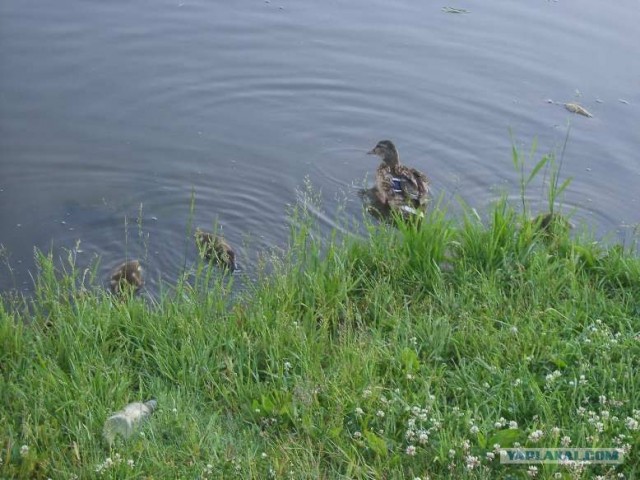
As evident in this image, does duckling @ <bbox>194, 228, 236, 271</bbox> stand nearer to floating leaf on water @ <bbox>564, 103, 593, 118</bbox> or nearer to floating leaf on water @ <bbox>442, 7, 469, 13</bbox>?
floating leaf on water @ <bbox>564, 103, 593, 118</bbox>

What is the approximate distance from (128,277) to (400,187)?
2.50 metres

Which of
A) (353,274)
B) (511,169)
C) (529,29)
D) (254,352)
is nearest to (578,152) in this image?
(511,169)

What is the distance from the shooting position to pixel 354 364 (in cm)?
477

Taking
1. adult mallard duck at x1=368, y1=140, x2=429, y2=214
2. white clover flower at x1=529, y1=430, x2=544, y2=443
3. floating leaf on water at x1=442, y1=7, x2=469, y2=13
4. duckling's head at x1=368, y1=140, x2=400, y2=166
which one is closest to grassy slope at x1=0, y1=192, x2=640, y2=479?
white clover flower at x1=529, y1=430, x2=544, y2=443

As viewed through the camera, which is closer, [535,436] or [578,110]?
[535,436]

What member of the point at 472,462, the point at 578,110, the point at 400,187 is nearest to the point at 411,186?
the point at 400,187

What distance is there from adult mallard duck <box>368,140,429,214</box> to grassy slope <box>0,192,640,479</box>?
163 cm

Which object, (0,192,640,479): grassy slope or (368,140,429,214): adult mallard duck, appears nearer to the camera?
(0,192,640,479): grassy slope

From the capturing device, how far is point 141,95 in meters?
9.13

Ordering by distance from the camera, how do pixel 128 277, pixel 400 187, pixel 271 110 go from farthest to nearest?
pixel 271 110, pixel 400 187, pixel 128 277

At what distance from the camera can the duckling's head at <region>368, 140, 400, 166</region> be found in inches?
317

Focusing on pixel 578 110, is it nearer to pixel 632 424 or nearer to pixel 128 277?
pixel 128 277

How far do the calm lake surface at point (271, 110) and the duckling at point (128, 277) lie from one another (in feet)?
0.59

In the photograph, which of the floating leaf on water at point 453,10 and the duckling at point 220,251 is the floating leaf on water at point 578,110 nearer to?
the floating leaf on water at point 453,10
